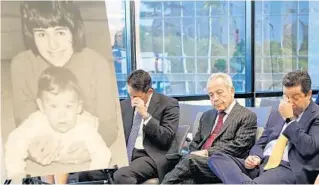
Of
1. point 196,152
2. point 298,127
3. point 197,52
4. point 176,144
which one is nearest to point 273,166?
point 298,127

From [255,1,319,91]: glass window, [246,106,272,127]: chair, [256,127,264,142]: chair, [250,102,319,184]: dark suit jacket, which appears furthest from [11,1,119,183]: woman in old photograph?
[255,1,319,91]: glass window

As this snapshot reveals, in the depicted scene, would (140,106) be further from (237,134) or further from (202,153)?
(237,134)

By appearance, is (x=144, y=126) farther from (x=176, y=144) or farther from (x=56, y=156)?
(x=56, y=156)

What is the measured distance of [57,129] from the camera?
73.6 inches

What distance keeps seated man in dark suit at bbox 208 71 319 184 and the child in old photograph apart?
1030mm

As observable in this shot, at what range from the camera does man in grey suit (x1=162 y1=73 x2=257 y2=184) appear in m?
2.82

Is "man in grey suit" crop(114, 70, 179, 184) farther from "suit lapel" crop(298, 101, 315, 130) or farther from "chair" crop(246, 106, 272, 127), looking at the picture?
"suit lapel" crop(298, 101, 315, 130)

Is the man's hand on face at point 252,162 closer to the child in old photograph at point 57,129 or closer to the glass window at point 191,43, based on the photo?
the child in old photograph at point 57,129

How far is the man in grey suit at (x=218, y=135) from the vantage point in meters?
2.82

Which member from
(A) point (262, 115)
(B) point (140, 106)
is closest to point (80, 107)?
(B) point (140, 106)

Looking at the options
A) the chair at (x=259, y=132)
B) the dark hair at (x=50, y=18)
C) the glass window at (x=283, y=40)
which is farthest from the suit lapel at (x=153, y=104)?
the glass window at (x=283, y=40)

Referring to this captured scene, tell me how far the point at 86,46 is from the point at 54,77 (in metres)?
0.19

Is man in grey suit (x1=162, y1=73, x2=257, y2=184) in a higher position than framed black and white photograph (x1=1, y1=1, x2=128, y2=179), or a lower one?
lower

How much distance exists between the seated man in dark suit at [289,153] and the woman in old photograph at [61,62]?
102cm
